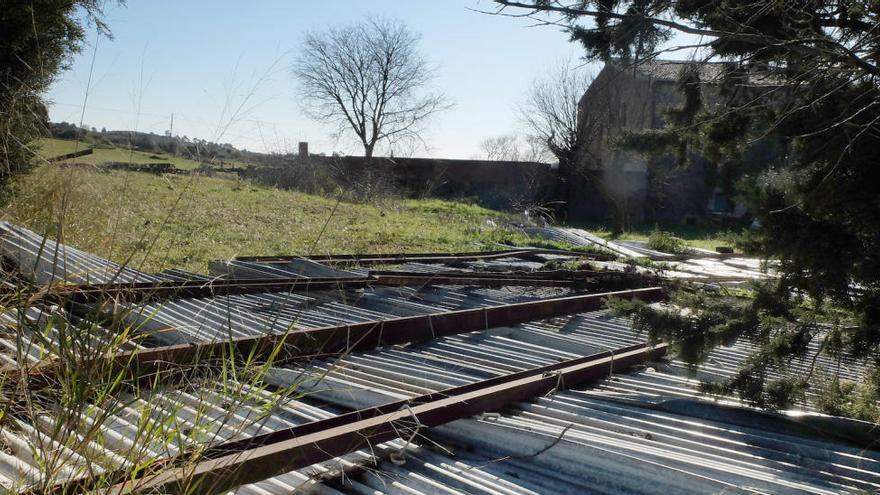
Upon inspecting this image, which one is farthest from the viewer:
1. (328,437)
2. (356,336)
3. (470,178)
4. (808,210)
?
(470,178)

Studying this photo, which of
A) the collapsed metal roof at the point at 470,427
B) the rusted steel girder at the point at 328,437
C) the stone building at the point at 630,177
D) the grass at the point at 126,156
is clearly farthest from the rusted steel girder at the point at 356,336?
the stone building at the point at 630,177

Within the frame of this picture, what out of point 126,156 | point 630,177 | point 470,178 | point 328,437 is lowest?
point 328,437

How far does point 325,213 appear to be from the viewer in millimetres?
17391

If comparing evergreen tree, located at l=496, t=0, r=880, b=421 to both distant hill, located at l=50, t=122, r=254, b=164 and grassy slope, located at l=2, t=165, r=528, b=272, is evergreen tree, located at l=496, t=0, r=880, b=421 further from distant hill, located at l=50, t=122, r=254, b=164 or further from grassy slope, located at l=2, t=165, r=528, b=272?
grassy slope, located at l=2, t=165, r=528, b=272

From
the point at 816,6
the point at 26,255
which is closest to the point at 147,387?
the point at 26,255

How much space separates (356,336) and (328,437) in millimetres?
1931

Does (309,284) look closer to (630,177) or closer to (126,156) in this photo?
(126,156)

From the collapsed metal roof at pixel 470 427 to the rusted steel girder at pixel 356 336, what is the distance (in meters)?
0.08

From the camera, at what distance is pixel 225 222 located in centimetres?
1359

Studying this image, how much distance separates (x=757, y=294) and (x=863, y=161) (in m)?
0.93

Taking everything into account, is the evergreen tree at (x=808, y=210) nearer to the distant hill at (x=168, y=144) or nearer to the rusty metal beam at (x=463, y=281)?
the distant hill at (x=168, y=144)

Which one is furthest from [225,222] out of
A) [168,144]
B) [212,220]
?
[168,144]

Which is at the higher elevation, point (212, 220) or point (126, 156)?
point (126, 156)

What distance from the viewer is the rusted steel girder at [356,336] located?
3.32 meters
